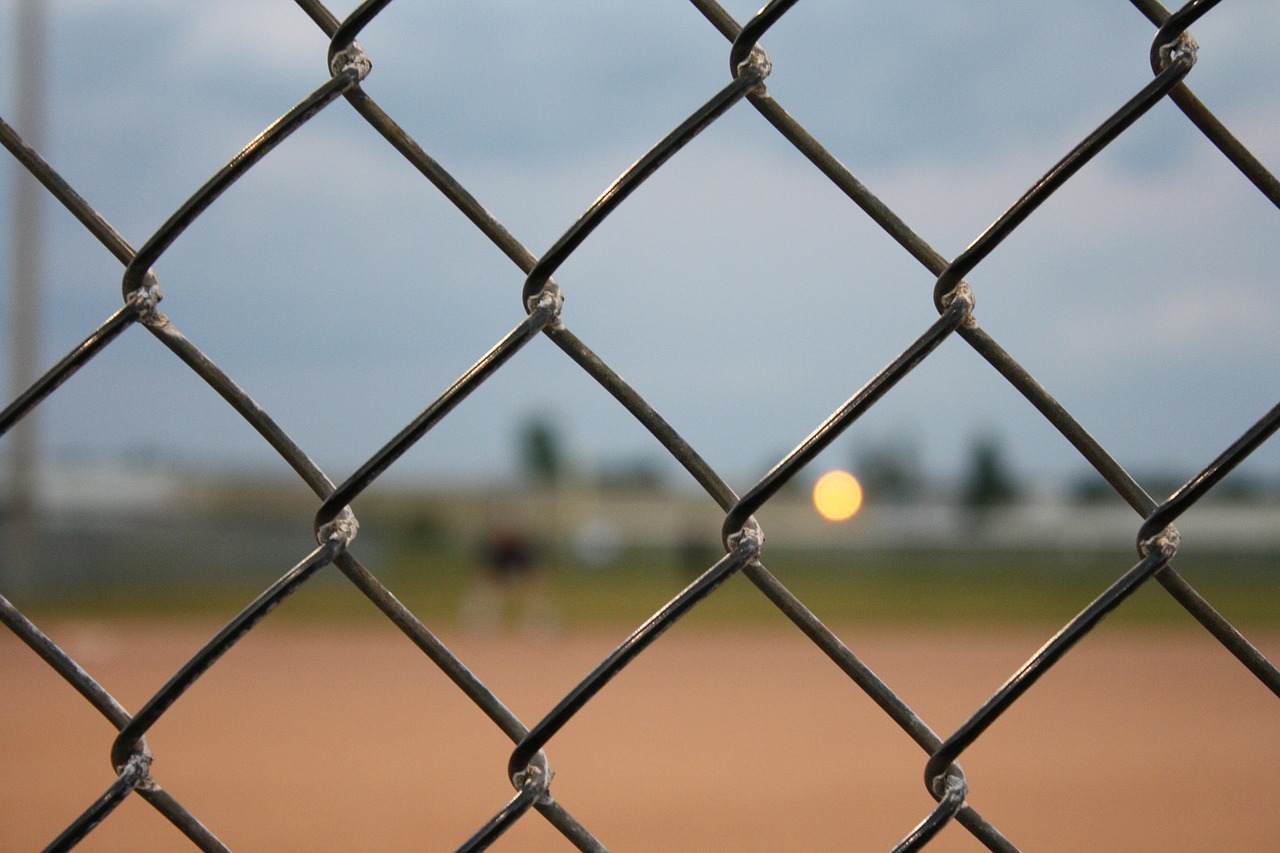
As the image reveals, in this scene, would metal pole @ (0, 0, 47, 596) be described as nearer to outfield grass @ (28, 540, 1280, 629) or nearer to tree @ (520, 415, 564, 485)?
outfield grass @ (28, 540, 1280, 629)

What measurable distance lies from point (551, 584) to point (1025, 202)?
20.7 meters

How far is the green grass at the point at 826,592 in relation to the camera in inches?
A: 563

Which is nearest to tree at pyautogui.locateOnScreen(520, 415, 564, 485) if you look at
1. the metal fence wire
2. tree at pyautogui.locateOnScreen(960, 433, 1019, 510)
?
tree at pyautogui.locateOnScreen(960, 433, 1019, 510)

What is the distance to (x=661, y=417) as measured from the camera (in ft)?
1.94

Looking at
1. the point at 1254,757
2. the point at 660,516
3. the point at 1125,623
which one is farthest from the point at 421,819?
the point at 660,516

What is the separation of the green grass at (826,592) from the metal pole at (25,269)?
1.85 meters

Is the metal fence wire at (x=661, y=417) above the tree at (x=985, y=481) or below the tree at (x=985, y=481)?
below

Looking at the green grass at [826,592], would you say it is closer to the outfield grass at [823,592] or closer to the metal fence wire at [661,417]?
the outfield grass at [823,592]

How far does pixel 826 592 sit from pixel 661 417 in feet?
63.4

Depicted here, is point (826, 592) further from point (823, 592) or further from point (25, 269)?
point (25, 269)

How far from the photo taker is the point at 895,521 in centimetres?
Answer: 3534

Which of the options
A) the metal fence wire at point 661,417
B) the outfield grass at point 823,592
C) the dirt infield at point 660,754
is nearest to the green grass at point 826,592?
the outfield grass at point 823,592

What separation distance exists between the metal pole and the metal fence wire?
13.2 m

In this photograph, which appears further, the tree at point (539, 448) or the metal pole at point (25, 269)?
the tree at point (539, 448)
